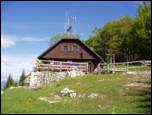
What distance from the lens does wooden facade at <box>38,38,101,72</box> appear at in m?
68.7

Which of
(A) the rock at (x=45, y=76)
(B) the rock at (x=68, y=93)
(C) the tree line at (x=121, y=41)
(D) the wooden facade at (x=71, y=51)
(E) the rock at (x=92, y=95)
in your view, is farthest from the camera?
(C) the tree line at (x=121, y=41)

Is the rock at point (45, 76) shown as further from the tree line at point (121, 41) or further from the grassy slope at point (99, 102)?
the tree line at point (121, 41)

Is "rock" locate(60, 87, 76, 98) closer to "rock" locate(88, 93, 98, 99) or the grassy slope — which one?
the grassy slope

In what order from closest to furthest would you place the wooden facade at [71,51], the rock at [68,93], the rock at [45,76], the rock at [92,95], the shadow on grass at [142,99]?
1. the shadow on grass at [142,99]
2. the rock at [92,95]
3. the rock at [68,93]
4. the rock at [45,76]
5. the wooden facade at [71,51]

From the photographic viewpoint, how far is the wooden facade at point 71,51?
6869 cm

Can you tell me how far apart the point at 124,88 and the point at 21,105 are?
9942 millimetres

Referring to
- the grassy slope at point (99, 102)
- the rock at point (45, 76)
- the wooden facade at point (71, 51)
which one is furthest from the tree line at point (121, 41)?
the grassy slope at point (99, 102)

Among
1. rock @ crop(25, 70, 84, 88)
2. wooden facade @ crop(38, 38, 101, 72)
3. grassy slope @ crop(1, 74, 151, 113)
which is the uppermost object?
wooden facade @ crop(38, 38, 101, 72)

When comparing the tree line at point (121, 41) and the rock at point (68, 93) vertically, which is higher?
the tree line at point (121, 41)

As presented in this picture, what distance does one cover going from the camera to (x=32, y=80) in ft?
169

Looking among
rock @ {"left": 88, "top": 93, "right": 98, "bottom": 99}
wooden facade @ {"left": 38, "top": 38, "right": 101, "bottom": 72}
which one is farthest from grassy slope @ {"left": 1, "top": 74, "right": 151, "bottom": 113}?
wooden facade @ {"left": 38, "top": 38, "right": 101, "bottom": 72}

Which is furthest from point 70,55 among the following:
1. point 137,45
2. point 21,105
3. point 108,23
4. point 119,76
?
point 21,105

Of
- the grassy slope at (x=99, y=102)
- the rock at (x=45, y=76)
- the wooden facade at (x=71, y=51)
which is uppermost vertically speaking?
the wooden facade at (x=71, y=51)

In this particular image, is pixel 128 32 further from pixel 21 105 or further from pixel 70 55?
pixel 21 105
